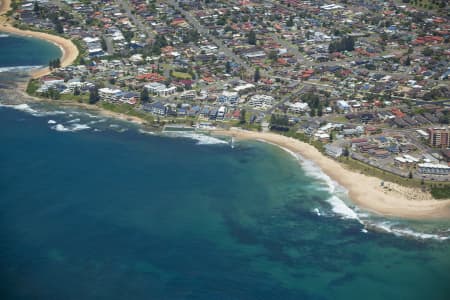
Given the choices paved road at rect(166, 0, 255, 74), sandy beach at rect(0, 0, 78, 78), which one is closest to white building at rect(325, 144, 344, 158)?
paved road at rect(166, 0, 255, 74)

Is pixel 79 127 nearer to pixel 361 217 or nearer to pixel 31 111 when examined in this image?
pixel 31 111

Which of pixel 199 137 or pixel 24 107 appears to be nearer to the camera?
pixel 199 137

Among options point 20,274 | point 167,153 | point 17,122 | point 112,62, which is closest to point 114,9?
point 112,62

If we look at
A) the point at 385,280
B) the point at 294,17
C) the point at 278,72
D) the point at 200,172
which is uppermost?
the point at 294,17

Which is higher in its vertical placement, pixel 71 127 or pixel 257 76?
pixel 257 76

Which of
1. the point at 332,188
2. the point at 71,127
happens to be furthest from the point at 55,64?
the point at 332,188

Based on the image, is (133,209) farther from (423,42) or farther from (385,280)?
(423,42)

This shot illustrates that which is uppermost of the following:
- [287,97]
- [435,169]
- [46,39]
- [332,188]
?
[46,39]

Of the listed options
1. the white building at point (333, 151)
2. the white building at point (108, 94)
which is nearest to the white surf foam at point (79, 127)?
the white building at point (108, 94)
